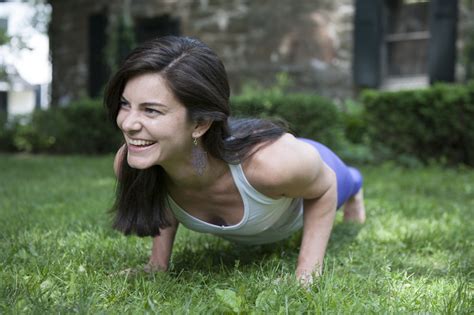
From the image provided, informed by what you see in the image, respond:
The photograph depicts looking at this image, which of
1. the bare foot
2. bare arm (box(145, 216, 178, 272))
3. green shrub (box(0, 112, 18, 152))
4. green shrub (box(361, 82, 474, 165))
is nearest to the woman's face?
bare arm (box(145, 216, 178, 272))

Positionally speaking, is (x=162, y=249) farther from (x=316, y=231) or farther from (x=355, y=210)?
(x=355, y=210)

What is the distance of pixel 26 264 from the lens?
239 centimetres

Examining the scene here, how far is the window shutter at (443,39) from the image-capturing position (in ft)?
24.8

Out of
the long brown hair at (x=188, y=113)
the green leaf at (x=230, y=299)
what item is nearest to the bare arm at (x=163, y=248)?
the long brown hair at (x=188, y=113)

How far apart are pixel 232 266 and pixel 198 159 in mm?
631

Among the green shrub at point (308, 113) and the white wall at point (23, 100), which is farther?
the white wall at point (23, 100)

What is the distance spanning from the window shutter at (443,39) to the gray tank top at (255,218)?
5559mm

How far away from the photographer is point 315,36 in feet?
28.5

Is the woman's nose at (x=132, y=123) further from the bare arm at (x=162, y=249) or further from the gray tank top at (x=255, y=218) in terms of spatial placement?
the bare arm at (x=162, y=249)

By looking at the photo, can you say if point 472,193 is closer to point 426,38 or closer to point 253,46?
point 426,38

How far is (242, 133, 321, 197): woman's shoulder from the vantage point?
2.21 metres

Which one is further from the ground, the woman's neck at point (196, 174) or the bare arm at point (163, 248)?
the woman's neck at point (196, 174)

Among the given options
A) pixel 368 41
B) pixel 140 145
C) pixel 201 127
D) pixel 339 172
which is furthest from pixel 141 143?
pixel 368 41

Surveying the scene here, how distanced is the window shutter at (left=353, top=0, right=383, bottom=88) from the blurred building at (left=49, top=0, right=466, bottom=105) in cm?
1
